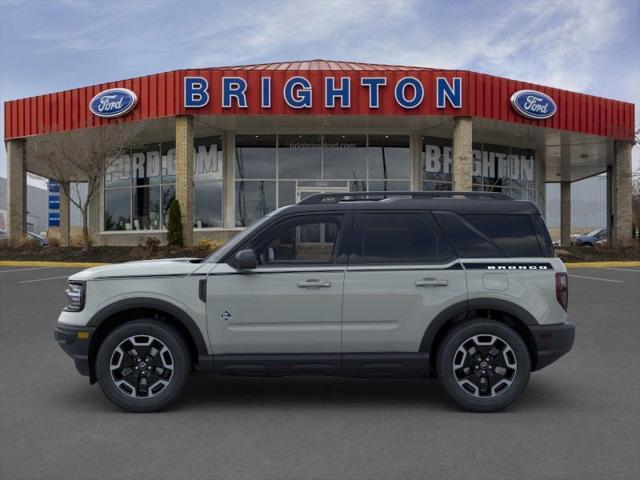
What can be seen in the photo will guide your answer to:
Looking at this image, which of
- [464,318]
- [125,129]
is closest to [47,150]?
[125,129]

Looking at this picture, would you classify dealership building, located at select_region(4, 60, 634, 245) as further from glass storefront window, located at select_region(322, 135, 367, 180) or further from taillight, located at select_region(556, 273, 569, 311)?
taillight, located at select_region(556, 273, 569, 311)

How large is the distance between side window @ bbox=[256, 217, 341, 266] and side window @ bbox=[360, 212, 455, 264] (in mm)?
266

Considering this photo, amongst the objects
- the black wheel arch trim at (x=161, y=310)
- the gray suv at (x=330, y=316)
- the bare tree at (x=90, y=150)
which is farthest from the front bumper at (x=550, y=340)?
the bare tree at (x=90, y=150)

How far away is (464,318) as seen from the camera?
5113mm

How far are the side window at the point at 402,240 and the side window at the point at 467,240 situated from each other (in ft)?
0.23

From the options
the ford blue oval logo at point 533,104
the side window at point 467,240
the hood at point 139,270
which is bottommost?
the hood at point 139,270

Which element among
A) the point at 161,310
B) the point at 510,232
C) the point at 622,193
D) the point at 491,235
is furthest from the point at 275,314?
the point at 622,193

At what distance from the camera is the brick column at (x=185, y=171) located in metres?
21.7

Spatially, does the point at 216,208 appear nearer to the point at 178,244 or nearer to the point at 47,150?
the point at 178,244

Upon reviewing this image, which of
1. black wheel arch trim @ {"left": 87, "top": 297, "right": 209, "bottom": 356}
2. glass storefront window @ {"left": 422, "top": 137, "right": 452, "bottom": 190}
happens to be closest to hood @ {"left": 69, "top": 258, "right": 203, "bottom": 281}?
black wheel arch trim @ {"left": 87, "top": 297, "right": 209, "bottom": 356}

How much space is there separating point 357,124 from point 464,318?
19000mm

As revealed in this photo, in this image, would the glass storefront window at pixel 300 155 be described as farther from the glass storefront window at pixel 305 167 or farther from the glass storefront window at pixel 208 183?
the glass storefront window at pixel 208 183

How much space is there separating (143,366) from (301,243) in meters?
1.63

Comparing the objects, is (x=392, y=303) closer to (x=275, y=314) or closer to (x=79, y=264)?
(x=275, y=314)
